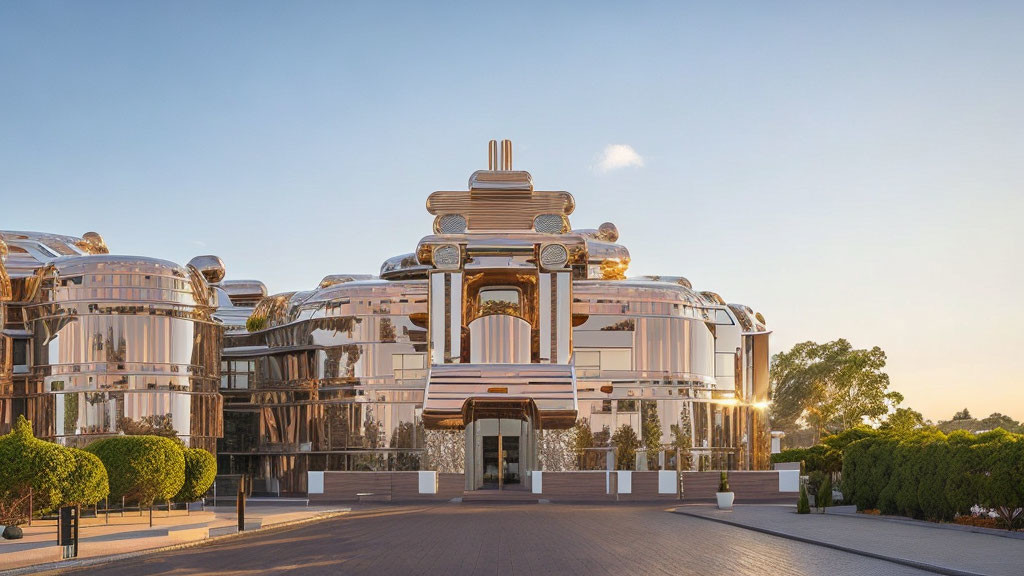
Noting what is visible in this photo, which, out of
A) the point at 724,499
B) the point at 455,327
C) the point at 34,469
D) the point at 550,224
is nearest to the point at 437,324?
the point at 455,327

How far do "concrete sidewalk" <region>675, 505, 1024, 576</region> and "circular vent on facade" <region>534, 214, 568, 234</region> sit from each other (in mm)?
19334

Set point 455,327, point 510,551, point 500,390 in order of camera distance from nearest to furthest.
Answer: point 510,551 < point 500,390 < point 455,327

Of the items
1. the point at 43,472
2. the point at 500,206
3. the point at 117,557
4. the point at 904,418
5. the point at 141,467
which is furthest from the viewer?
the point at 904,418

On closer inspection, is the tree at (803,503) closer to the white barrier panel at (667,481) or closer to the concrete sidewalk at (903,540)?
the concrete sidewalk at (903,540)

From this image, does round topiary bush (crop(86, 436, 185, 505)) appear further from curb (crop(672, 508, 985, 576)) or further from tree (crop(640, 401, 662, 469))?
tree (crop(640, 401, 662, 469))

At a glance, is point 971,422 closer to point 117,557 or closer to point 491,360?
point 491,360

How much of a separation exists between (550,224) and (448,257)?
5547 mm

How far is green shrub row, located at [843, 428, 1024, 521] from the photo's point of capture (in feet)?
89.9

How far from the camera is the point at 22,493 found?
29.7m

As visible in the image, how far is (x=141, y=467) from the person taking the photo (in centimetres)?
3659

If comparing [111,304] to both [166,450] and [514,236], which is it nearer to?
[166,450]

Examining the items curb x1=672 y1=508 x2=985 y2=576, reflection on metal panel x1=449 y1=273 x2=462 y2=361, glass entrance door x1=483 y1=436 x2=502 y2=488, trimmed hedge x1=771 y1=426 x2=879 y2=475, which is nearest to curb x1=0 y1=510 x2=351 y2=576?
curb x1=672 y1=508 x2=985 y2=576

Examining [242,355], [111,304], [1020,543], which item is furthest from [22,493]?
[242,355]

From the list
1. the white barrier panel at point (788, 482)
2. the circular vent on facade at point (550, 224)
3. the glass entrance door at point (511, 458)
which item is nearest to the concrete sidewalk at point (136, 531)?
the glass entrance door at point (511, 458)
